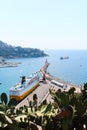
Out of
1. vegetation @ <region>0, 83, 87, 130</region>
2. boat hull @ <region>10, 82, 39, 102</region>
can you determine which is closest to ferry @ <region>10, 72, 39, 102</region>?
boat hull @ <region>10, 82, 39, 102</region>

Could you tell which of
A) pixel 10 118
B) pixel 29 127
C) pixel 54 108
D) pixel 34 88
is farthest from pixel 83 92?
pixel 34 88

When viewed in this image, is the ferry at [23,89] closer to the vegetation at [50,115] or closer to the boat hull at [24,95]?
the boat hull at [24,95]

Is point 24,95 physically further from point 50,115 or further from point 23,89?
point 50,115

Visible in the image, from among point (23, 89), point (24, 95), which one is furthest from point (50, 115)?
point (23, 89)

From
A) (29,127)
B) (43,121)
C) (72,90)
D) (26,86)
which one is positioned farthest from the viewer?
(26,86)

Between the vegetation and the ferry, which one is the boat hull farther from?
the vegetation

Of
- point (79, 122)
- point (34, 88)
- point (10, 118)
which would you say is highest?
point (10, 118)

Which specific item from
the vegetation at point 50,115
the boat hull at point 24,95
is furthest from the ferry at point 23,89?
the vegetation at point 50,115

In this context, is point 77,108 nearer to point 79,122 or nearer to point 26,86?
point 79,122
